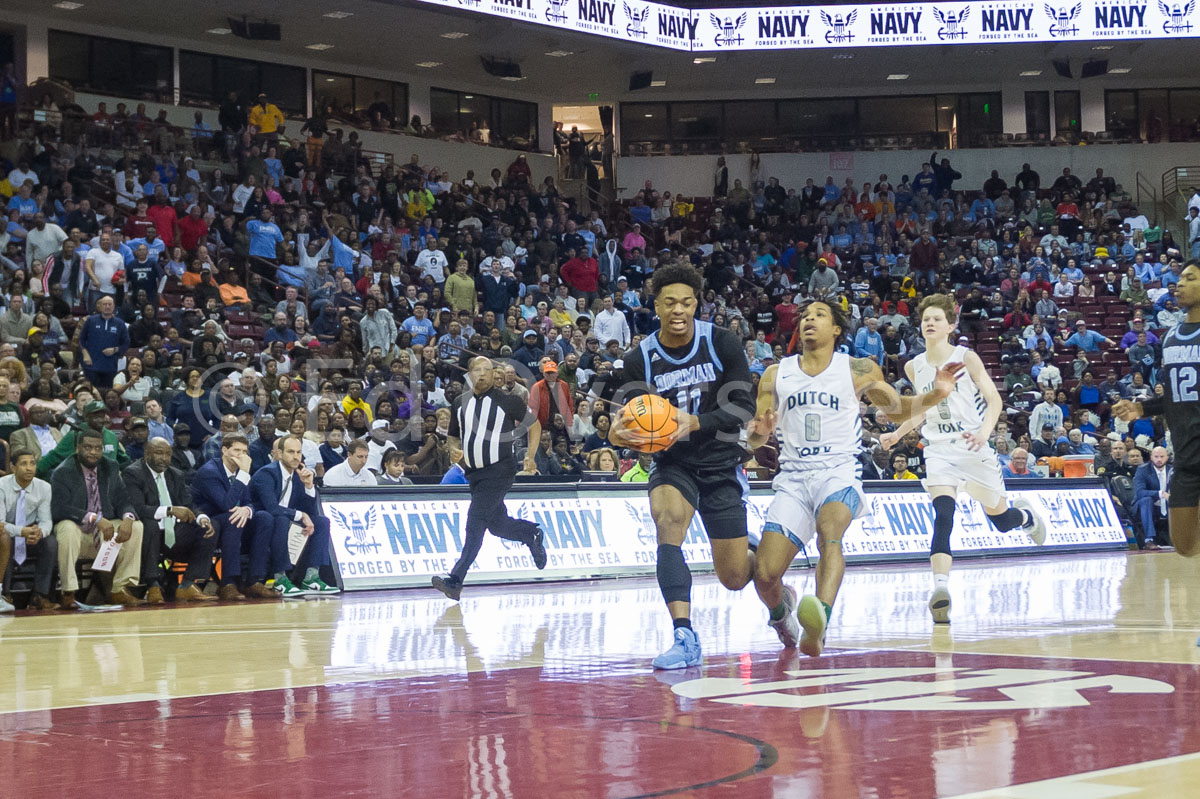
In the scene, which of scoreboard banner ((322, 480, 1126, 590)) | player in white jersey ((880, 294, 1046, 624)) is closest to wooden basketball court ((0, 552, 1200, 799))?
player in white jersey ((880, 294, 1046, 624))

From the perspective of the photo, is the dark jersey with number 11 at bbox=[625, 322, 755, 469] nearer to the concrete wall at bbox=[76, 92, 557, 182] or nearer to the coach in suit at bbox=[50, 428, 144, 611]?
the coach in suit at bbox=[50, 428, 144, 611]

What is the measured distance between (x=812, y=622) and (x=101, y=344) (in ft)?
43.8

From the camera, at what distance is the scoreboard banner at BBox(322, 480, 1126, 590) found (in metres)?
14.8

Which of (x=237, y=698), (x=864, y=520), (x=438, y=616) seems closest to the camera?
(x=237, y=698)

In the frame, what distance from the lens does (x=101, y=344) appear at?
18344 mm

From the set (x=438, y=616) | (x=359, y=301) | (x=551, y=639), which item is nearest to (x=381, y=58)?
(x=359, y=301)

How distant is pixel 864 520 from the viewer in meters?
19.8

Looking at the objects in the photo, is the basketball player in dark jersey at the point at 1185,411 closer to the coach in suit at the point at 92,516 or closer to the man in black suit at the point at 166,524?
the man in black suit at the point at 166,524

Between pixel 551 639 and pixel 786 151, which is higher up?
pixel 786 151

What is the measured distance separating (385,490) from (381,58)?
2192 centimetres

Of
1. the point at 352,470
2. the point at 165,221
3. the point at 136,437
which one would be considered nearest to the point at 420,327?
the point at 165,221

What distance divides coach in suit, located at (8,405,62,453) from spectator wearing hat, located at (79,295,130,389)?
370cm

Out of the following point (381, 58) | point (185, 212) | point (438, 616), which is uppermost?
point (381, 58)

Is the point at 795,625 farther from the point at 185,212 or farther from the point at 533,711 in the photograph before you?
the point at 185,212
